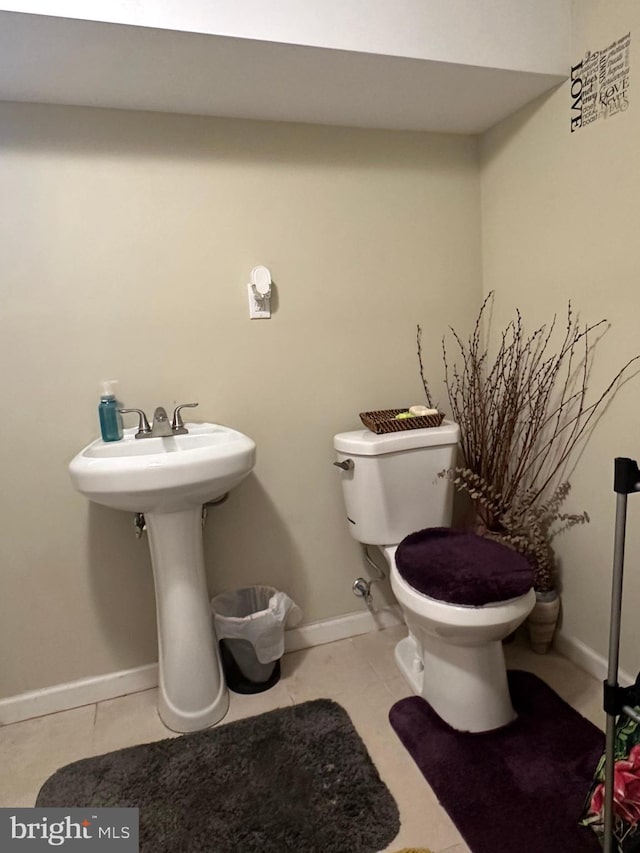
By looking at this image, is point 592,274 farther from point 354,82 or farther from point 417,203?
point 354,82

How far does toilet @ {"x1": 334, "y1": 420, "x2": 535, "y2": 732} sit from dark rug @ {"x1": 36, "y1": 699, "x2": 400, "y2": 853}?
0.30 metres

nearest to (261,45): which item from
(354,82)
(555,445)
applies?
(354,82)

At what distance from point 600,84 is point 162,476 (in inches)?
59.6

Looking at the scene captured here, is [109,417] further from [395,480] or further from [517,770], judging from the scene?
[517,770]

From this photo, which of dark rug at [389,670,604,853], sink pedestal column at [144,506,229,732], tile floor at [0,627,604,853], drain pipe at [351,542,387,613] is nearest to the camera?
dark rug at [389,670,604,853]

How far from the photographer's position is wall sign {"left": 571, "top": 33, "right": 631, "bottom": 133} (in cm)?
135

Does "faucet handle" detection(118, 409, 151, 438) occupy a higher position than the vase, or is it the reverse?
"faucet handle" detection(118, 409, 151, 438)

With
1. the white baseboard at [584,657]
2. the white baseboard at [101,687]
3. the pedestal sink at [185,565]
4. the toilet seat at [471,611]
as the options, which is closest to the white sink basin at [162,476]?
the pedestal sink at [185,565]

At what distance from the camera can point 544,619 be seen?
1.73m

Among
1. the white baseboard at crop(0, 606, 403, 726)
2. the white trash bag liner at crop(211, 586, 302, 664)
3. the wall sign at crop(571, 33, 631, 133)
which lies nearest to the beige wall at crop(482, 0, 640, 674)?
the wall sign at crop(571, 33, 631, 133)

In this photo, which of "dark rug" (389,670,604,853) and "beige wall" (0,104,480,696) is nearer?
"dark rug" (389,670,604,853)

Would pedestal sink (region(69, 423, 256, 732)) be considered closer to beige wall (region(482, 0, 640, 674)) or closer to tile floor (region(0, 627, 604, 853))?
tile floor (region(0, 627, 604, 853))

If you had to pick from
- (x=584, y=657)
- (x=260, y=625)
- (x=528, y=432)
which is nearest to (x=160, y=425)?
(x=260, y=625)

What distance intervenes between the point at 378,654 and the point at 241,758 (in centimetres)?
60
